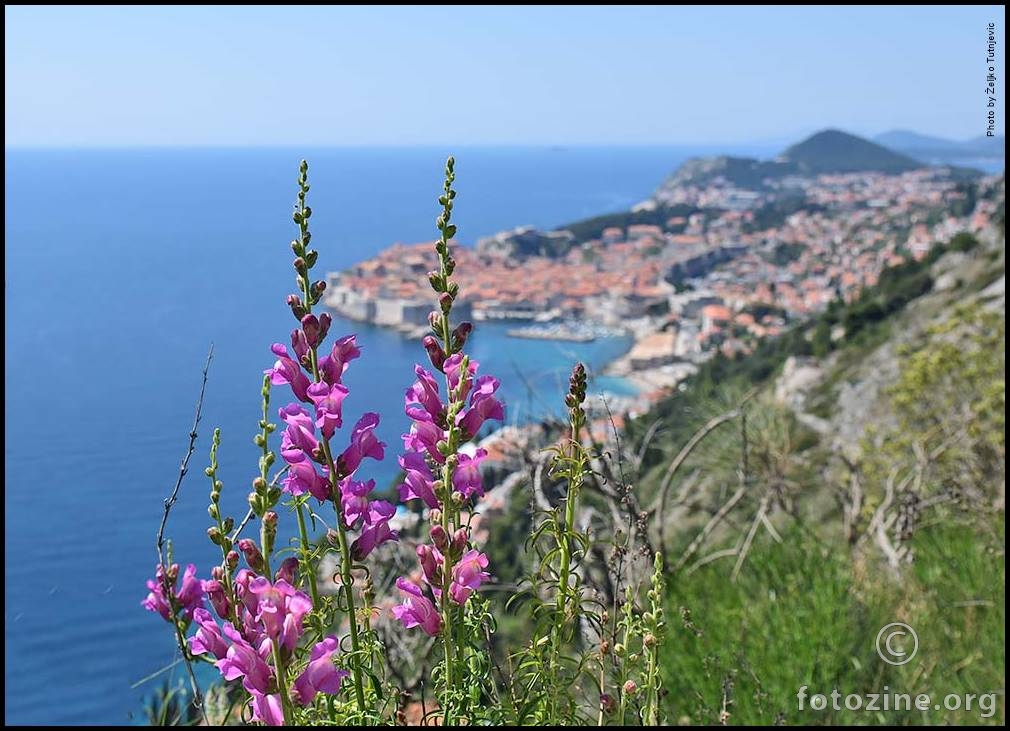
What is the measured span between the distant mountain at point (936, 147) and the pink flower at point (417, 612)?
253 feet

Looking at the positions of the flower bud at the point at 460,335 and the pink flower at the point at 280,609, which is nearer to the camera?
the pink flower at the point at 280,609

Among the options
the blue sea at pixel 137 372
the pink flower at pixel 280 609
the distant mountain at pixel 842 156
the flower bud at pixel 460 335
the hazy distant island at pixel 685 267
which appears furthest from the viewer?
the distant mountain at pixel 842 156

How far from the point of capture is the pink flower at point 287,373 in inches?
31.3

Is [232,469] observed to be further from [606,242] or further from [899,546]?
[606,242]

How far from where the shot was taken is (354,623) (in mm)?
764

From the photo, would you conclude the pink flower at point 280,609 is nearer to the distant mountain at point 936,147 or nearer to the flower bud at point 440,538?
the flower bud at point 440,538

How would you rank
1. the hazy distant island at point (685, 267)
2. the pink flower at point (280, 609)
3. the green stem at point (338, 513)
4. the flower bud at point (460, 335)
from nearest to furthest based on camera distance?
the pink flower at point (280, 609), the green stem at point (338, 513), the flower bud at point (460, 335), the hazy distant island at point (685, 267)

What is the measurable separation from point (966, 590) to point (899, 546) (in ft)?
0.83

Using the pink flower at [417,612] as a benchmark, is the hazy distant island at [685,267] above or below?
below

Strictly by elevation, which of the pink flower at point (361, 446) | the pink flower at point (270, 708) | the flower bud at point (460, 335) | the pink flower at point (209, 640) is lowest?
the pink flower at point (270, 708)

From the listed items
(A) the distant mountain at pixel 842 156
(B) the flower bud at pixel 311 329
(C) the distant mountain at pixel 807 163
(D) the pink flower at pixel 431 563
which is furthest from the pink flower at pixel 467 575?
(A) the distant mountain at pixel 842 156

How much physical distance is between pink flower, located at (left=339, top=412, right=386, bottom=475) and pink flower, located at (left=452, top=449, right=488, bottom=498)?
2.8 inches

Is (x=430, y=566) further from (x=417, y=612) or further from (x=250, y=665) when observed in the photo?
(x=250, y=665)

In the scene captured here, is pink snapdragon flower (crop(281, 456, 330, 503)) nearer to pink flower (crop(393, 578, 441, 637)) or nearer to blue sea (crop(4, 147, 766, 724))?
pink flower (crop(393, 578, 441, 637))
